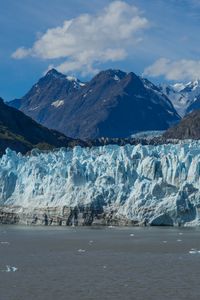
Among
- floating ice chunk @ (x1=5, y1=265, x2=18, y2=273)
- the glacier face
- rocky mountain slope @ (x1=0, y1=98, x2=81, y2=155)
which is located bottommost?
floating ice chunk @ (x1=5, y1=265, x2=18, y2=273)

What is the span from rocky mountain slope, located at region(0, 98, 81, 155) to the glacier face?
3218 inches

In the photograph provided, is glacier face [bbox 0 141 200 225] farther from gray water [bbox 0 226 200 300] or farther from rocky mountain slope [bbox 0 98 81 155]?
rocky mountain slope [bbox 0 98 81 155]

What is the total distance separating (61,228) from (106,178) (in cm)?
520

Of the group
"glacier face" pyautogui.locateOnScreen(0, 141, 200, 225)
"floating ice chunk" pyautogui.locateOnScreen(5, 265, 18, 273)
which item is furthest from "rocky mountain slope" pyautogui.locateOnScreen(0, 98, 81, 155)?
"floating ice chunk" pyautogui.locateOnScreen(5, 265, 18, 273)

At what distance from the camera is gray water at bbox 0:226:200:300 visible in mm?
22172

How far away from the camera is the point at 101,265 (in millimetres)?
28875

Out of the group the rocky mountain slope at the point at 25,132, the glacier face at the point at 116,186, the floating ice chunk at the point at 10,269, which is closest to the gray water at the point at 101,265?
the floating ice chunk at the point at 10,269

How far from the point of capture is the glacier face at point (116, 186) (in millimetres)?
47969

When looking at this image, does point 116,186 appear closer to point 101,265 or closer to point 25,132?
point 101,265

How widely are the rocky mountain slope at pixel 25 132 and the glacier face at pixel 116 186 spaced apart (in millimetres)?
81728

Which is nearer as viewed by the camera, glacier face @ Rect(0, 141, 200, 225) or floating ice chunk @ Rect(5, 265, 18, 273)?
floating ice chunk @ Rect(5, 265, 18, 273)

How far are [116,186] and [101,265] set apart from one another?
22.1 metres

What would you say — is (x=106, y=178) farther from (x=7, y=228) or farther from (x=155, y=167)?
(x=7, y=228)

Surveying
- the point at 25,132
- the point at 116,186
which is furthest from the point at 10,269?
the point at 25,132
